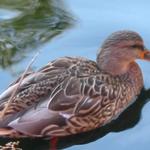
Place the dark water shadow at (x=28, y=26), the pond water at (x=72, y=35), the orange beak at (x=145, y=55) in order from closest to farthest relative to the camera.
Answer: the pond water at (x=72, y=35), the orange beak at (x=145, y=55), the dark water shadow at (x=28, y=26)

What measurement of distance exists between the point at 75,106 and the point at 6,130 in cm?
57

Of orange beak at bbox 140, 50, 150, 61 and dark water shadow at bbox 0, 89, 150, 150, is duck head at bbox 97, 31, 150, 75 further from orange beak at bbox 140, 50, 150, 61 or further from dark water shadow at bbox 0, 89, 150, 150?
dark water shadow at bbox 0, 89, 150, 150

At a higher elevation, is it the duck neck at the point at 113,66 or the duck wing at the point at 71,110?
the duck neck at the point at 113,66

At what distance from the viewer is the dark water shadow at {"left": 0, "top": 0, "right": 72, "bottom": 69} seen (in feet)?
25.9

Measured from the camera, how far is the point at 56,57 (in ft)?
25.4

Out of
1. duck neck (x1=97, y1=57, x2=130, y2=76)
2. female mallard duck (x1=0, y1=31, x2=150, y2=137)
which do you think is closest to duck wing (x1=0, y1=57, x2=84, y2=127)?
female mallard duck (x1=0, y1=31, x2=150, y2=137)

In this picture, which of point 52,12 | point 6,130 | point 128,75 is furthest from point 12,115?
point 52,12

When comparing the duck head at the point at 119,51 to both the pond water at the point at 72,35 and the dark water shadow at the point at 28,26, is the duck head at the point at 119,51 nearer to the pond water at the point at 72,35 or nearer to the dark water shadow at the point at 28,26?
the pond water at the point at 72,35

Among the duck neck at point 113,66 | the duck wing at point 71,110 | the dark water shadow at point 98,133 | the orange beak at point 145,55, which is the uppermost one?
the orange beak at point 145,55

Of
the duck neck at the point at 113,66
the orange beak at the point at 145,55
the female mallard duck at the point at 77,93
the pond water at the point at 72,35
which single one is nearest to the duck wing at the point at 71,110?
the female mallard duck at the point at 77,93

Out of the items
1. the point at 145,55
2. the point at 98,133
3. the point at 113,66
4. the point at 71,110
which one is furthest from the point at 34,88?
the point at 145,55

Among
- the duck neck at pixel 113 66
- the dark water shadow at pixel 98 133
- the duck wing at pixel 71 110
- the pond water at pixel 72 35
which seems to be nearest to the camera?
the duck wing at pixel 71 110

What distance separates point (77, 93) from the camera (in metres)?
6.96

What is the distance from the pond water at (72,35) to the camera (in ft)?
23.0
